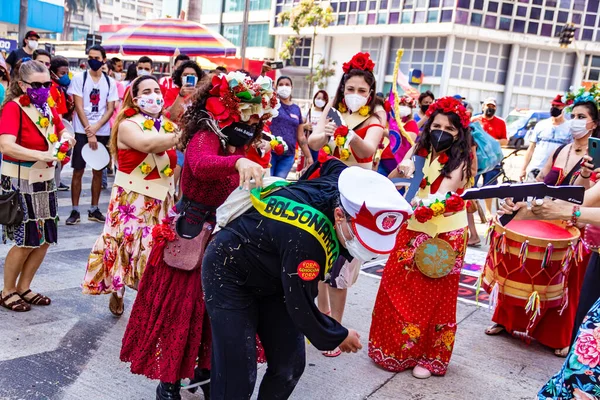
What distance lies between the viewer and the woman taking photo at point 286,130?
786 cm

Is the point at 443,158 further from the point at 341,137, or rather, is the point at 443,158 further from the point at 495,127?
the point at 495,127

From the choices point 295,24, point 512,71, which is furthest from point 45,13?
point 512,71

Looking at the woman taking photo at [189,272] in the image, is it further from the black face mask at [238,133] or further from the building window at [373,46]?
the building window at [373,46]

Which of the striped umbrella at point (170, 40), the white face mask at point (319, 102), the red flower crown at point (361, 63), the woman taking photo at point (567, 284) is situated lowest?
the woman taking photo at point (567, 284)

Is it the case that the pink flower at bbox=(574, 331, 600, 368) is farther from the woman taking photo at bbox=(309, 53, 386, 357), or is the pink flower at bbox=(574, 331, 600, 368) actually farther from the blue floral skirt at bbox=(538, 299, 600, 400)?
the woman taking photo at bbox=(309, 53, 386, 357)

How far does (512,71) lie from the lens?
1404 inches

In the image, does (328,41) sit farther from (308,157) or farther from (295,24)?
(308,157)

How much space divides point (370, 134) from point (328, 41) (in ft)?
127

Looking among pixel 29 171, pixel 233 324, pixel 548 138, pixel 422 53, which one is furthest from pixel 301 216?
pixel 422 53

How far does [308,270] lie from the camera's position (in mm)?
2180

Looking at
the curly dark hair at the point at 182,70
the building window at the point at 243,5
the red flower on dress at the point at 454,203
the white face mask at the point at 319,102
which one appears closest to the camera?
the red flower on dress at the point at 454,203

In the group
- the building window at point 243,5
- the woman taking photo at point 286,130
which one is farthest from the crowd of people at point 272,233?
the building window at point 243,5

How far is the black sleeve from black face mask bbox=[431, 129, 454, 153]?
79.8 inches

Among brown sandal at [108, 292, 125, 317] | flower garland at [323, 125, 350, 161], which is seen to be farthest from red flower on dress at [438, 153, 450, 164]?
brown sandal at [108, 292, 125, 317]
